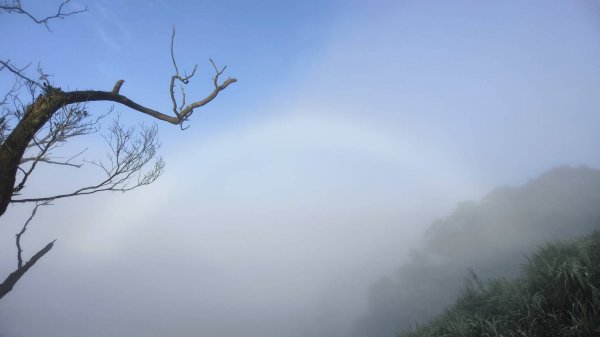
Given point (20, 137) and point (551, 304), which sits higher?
point (20, 137)

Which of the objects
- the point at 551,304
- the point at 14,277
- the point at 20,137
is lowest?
the point at 551,304

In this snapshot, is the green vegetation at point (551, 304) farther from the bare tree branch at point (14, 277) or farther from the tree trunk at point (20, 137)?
the tree trunk at point (20, 137)

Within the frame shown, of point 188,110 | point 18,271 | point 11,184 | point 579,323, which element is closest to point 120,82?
point 188,110

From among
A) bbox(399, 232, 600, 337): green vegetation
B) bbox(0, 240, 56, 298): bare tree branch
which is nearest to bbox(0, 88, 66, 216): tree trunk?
bbox(0, 240, 56, 298): bare tree branch

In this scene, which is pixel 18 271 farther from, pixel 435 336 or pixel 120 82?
pixel 435 336

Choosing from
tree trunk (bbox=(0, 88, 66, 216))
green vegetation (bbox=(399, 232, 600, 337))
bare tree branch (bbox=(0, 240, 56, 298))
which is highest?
tree trunk (bbox=(0, 88, 66, 216))

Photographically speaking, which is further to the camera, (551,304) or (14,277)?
(551,304)

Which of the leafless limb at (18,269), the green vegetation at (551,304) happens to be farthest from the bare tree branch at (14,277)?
the green vegetation at (551,304)

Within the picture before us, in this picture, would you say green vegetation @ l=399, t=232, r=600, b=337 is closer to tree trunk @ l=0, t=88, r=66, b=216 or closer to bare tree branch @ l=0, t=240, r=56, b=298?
bare tree branch @ l=0, t=240, r=56, b=298

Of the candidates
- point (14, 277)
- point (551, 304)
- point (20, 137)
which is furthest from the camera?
point (551, 304)

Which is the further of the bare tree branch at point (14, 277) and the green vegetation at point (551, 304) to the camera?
the green vegetation at point (551, 304)

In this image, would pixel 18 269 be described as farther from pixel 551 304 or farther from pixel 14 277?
pixel 551 304

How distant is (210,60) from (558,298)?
32.7 feet

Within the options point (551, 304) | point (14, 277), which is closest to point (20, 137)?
point (14, 277)
